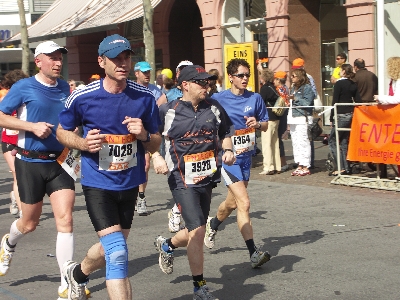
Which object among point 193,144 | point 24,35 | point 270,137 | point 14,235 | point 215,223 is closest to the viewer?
point 193,144

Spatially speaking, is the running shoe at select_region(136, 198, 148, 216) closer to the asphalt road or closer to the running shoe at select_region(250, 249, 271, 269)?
the asphalt road

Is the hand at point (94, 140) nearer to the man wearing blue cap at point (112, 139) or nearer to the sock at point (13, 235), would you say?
the man wearing blue cap at point (112, 139)

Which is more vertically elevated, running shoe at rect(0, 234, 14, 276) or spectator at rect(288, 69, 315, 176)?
spectator at rect(288, 69, 315, 176)

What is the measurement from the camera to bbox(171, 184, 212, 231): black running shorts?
605 cm

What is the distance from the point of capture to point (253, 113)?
764 cm

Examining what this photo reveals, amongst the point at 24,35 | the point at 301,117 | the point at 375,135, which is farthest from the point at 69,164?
the point at 24,35

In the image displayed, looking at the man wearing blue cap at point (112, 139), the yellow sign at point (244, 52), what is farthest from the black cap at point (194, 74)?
the yellow sign at point (244, 52)

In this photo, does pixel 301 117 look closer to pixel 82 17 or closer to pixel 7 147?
pixel 7 147

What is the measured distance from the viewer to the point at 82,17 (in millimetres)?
25281

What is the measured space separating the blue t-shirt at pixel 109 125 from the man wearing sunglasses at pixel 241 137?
2.11m

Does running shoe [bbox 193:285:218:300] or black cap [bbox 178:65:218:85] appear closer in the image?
running shoe [bbox 193:285:218:300]

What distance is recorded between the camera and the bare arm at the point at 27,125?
6.32m

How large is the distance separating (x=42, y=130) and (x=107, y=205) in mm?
1385

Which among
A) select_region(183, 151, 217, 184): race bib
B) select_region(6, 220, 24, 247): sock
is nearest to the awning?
select_region(6, 220, 24, 247): sock
